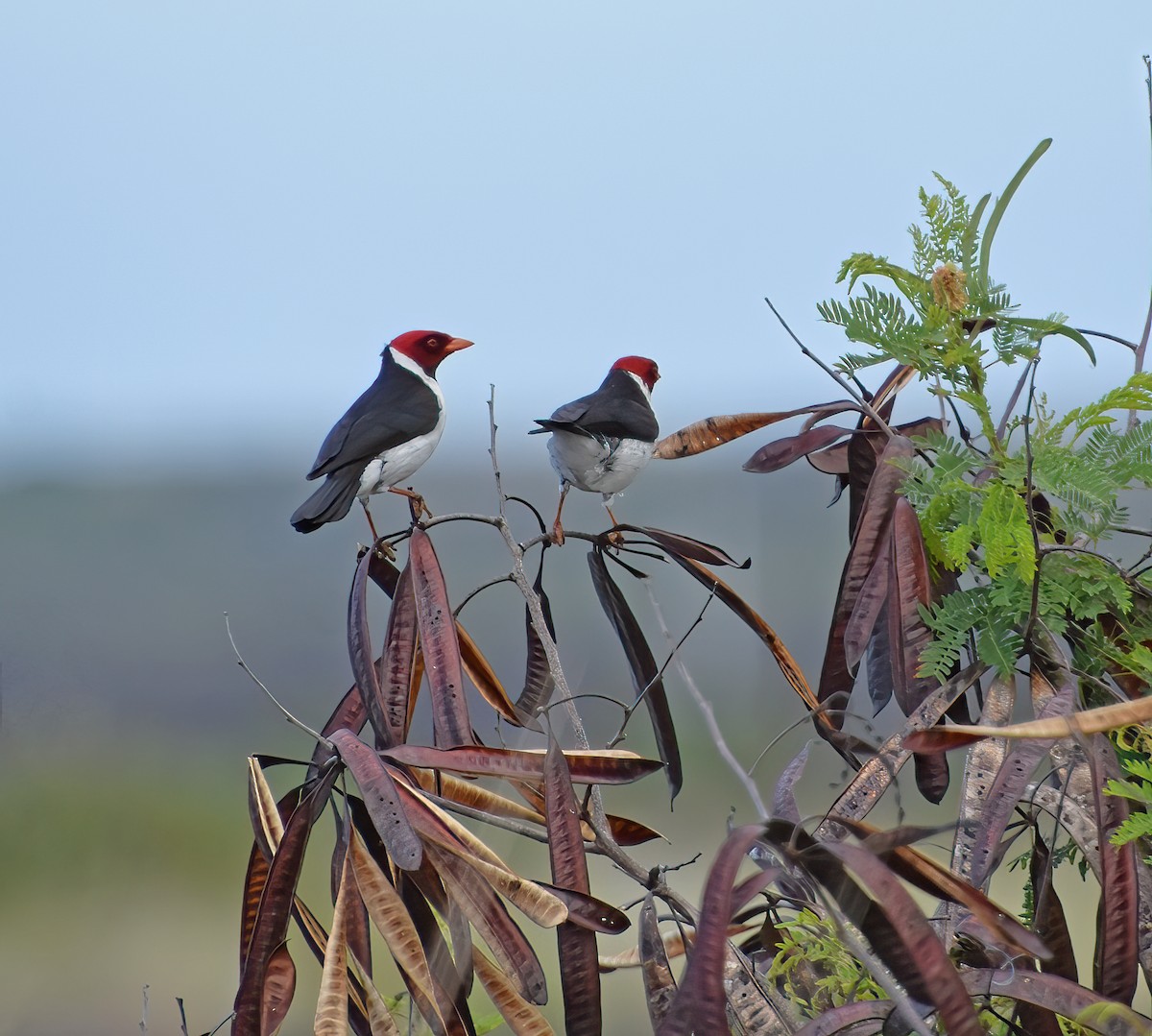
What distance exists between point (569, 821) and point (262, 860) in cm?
21

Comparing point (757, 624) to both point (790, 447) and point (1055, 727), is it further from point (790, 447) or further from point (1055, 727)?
point (1055, 727)

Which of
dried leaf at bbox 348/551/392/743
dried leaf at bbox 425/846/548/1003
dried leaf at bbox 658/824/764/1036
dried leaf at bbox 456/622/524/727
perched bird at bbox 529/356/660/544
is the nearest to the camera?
dried leaf at bbox 658/824/764/1036

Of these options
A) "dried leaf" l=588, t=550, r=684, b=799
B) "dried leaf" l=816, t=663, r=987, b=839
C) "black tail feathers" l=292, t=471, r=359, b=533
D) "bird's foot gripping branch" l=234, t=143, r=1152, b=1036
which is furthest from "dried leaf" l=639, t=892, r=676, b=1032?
"black tail feathers" l=292, t=471, r=359, b=533

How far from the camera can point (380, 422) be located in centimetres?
79

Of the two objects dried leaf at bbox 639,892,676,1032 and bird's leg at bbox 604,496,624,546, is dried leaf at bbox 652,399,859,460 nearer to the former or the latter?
bird's leg at bbox 604,496,624,546

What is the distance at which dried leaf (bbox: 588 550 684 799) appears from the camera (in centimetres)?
81

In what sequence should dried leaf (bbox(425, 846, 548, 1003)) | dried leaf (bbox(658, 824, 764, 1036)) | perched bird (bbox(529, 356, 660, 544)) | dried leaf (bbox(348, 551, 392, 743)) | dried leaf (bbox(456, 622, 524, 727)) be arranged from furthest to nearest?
1. perched bird (bbox(529, 356, 660, 544))
2. dried leaf (bbox(456, 622, 524, 727))
3. dried leaf (bbox(348, 551, 392, 743))
4. dried leaf (bbox(425, 846, 548, 1003))
5. dried leaf (bbox(658, 824, 764, 1036))

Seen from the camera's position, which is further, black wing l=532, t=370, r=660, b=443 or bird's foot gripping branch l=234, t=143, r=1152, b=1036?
black wing l=532, t=370, r=660, b=443

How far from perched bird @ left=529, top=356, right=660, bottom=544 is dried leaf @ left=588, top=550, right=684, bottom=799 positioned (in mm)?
71

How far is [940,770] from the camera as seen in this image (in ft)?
2.28

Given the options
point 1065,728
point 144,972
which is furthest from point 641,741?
point 1065,728

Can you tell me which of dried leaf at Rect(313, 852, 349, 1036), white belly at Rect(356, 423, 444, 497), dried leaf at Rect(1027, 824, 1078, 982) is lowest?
dried leaf at Rect(1027, 824, 1078, 982)

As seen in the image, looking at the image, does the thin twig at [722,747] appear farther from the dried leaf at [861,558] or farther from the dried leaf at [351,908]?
the dried leaf at [351,908]

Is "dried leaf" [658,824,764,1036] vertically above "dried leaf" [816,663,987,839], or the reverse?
"dried leaf" [816,663,987,839]
